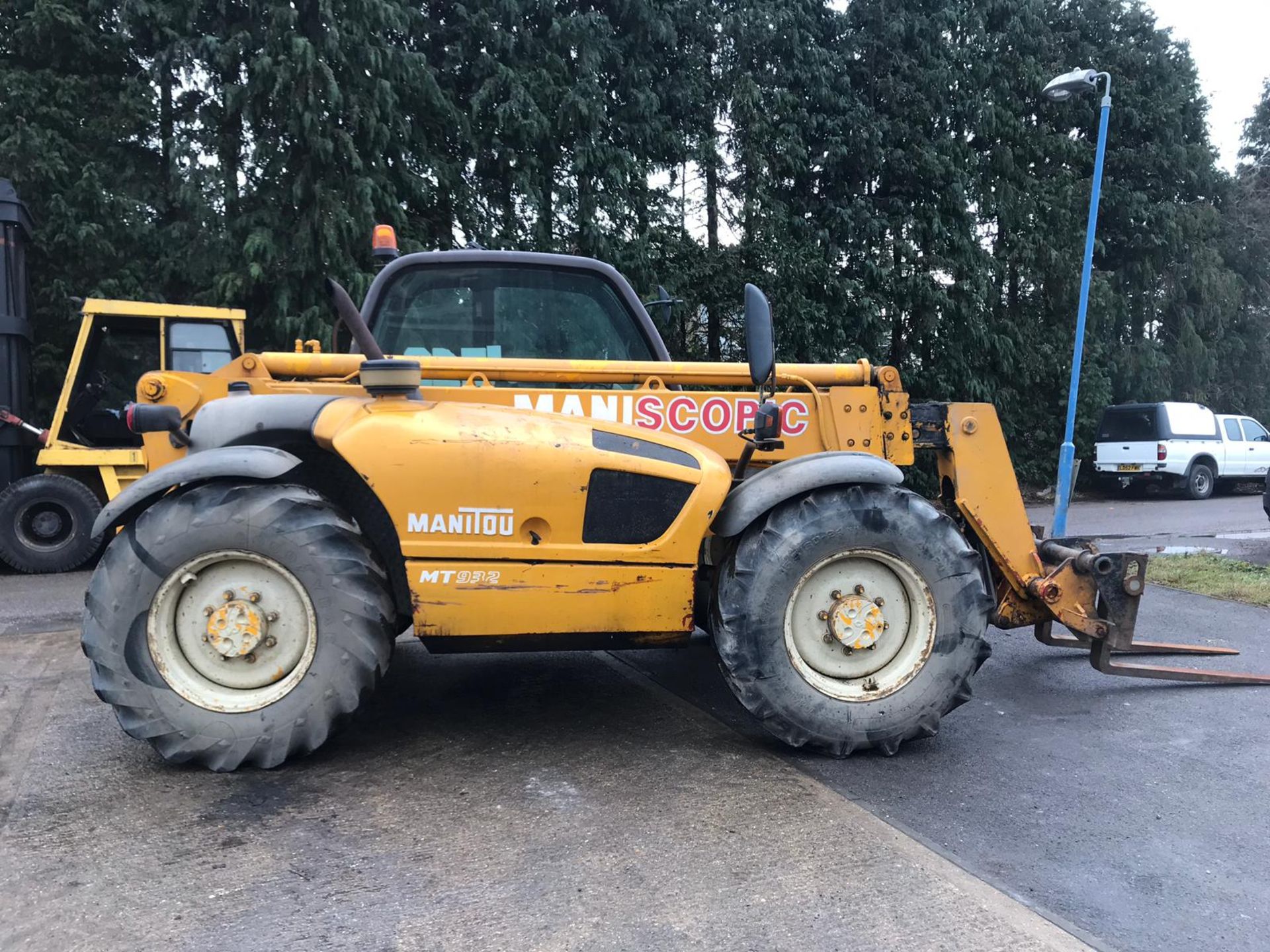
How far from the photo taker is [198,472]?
11.6 ft

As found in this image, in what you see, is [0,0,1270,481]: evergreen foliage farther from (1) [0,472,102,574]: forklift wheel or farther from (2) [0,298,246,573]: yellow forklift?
(1) [0,472,102,574]: forklift wheel

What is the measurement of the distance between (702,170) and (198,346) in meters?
Result: 9.04

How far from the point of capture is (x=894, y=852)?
9.95 feet

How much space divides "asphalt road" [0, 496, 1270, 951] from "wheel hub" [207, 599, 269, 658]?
51 cm

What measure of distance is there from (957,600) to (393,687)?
283cm

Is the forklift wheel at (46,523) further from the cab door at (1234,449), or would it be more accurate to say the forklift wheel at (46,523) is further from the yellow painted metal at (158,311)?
the cab door at (1234,449)

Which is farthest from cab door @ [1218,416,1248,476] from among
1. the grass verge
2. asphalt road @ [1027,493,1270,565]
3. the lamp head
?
the grass verge

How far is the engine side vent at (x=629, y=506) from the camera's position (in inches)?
145

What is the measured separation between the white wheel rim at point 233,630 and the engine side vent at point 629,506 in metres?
1.15

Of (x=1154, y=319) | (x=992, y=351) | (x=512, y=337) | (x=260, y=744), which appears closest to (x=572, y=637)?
(x=260, y=744)

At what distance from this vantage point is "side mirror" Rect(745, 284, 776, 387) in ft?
12.0

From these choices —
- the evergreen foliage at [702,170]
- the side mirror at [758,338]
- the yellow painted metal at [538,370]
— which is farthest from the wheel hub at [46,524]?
the side mirror at [758,338]

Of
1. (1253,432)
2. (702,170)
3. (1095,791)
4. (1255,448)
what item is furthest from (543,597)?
(1253,432)

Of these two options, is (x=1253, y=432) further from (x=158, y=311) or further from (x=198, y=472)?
(x=198, y=472)
